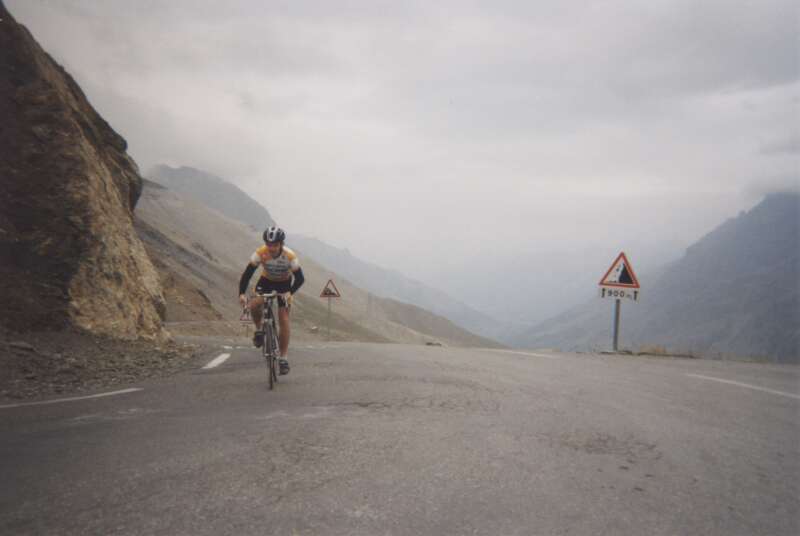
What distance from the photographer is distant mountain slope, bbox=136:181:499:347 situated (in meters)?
37.9

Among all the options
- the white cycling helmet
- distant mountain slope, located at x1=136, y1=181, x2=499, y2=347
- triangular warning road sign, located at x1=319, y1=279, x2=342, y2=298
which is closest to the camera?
the white cycling helmet

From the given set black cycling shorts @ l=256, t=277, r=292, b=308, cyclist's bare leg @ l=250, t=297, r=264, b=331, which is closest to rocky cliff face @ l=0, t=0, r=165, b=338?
cyclist's bare leg @ l=250, t=297, r=264, b=331

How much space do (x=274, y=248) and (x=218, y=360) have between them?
11.4ft

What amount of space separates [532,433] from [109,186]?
44.9 feet

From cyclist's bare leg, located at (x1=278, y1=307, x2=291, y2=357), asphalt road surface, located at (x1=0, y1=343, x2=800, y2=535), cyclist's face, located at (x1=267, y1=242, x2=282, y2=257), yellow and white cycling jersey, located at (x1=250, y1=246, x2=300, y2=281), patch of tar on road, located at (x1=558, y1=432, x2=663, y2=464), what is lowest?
asphalt road surface, located at (x1=0, y1=343, x2=800, y2=535)

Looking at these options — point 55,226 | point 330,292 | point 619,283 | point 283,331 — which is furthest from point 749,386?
point 330,292

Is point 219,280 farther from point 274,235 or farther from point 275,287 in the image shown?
point 274,235

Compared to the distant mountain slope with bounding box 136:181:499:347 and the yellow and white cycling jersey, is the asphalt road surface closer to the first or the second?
the yellow and white cycling jersey

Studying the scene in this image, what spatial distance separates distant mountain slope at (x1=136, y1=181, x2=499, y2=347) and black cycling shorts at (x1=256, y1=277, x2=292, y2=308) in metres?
23.5

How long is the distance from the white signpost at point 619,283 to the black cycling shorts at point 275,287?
32.0ft

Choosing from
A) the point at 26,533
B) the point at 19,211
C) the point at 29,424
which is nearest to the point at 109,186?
the point at 19,211

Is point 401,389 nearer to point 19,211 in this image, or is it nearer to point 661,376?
point 661,376

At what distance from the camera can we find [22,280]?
8.95 m

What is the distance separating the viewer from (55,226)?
10383mm
